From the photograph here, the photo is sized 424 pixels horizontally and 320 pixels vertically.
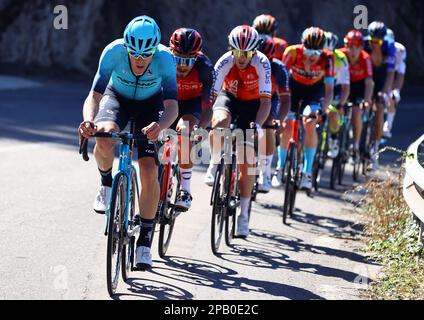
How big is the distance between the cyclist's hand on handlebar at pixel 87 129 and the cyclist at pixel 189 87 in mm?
2016

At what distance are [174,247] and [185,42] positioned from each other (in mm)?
1804

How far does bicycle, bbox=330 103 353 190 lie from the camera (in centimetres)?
1352

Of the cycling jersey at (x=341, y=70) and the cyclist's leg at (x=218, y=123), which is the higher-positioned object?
the cycling jersey at (x=341, y=70)

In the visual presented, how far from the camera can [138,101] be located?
24.2 ft

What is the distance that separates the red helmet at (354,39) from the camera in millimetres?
13507

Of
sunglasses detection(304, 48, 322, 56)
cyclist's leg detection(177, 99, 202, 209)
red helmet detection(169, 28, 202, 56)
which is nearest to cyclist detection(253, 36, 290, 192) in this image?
sunglasses detection(304, 48, 322, 56)

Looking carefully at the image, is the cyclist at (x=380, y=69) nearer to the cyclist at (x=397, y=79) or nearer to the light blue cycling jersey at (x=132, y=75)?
the cyclist at (x=397, y=79)

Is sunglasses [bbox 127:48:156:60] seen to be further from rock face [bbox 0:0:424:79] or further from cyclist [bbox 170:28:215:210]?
rock face [bbox 0:0:424:79]

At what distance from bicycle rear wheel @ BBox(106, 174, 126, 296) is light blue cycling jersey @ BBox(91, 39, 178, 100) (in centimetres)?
79

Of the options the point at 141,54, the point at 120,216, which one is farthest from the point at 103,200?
the point at 141,54

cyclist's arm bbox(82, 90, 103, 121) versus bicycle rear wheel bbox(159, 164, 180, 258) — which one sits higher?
cyclist's arm bbox(82, 90, 103, 121)

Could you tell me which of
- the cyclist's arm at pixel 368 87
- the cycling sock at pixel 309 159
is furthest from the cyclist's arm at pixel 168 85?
the cyclist's arm at pixel 368 87

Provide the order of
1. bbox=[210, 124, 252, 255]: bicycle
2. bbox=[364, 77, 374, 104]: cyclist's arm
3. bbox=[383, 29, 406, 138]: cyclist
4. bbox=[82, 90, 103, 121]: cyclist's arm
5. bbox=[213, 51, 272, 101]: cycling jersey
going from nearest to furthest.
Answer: bbox=[82, 90, 103, 121]: cyclist's arm → bbox=[210, 124, 252, 255]: bicycle → bbox=[213, 51, 272, 101]: cycling jersey → bbox=[364, 77, 374, 104]: cyclist's arm → bbox=[383, 29, 406, 138]: cyclist

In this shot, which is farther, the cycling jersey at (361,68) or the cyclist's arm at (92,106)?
the cycling jersey at (361,68)
